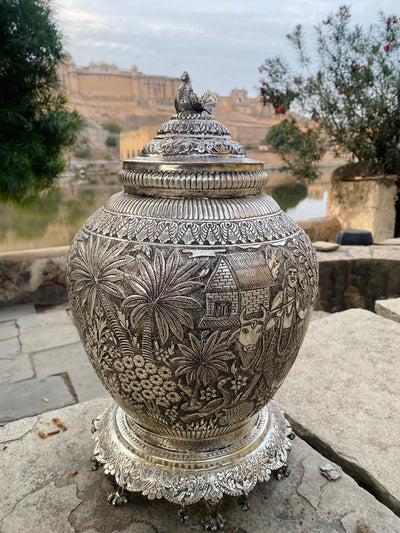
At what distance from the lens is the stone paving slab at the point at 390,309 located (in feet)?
9.19

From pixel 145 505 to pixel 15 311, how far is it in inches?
114

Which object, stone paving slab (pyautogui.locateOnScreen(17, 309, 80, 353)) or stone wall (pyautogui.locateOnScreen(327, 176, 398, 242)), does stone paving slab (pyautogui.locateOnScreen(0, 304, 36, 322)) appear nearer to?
stone paving slab (pyautogui.locateOnScreen(17, 309, 80, 353))

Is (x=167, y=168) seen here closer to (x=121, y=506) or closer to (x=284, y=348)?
(x=284, y=348)

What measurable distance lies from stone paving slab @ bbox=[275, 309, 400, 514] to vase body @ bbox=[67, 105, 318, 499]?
22.8 inches

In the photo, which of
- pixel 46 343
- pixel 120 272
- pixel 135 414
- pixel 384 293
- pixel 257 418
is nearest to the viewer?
pixel 120 272

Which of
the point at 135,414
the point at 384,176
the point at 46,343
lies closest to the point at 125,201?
the point at 135,414

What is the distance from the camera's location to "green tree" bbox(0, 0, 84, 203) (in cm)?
339

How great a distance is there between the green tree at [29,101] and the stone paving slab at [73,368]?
1547 millimetres

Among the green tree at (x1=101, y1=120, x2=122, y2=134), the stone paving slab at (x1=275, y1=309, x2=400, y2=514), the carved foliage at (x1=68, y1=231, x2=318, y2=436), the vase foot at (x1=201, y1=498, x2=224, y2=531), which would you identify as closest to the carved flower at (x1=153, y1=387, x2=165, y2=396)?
the carved foliage at (x1=68, y1=231, x2=318, y2=436)

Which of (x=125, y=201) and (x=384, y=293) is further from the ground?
(x=125, y=201)

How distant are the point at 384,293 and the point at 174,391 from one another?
3530mm

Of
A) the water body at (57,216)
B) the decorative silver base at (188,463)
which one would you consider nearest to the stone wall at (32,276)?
the decorative silver base at (188,463)

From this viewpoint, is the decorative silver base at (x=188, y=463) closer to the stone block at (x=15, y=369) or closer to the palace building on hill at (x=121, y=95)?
the stone block at (x=15, y=369)

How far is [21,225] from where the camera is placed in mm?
12188
